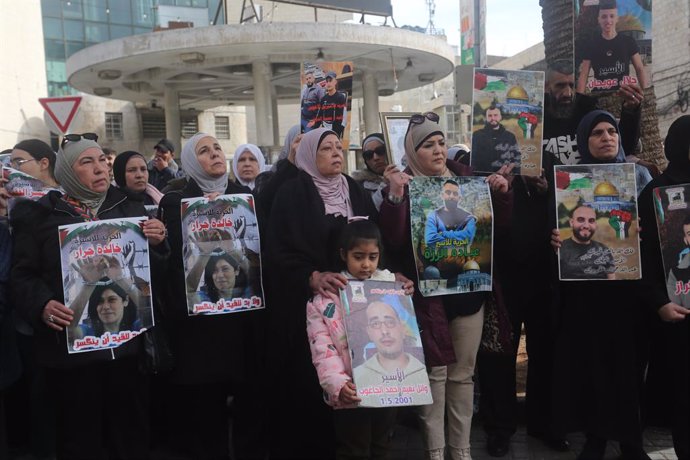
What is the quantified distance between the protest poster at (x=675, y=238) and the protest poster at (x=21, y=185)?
3.80 meters

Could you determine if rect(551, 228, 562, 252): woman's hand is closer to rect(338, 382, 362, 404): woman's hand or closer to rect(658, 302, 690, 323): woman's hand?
rect(658, 302, 690, 323): woman's hand

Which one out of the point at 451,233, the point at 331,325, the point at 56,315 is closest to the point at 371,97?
the point at 451,233

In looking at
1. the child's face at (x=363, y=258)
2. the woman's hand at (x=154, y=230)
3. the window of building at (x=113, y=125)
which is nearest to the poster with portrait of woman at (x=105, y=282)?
the woman's hand at (x=154, y=230)

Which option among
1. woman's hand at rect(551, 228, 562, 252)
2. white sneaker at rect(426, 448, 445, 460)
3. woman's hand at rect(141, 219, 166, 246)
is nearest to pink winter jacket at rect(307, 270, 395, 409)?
white sneaker at rect(426, 448, 445, 460)

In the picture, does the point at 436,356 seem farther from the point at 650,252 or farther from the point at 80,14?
the point at 80,14

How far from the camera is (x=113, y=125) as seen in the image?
28453 millimetres

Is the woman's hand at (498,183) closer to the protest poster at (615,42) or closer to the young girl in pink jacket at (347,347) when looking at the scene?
the young girl in pink jacket at (347,347)

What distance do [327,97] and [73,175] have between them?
1745 millimetres

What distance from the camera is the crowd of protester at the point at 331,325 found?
Answer: 3457mm

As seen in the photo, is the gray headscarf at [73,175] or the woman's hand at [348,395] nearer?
the woman's hand at [348,395]

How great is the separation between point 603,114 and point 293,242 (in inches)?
80.4

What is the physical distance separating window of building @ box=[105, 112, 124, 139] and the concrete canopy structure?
5549 millimetres

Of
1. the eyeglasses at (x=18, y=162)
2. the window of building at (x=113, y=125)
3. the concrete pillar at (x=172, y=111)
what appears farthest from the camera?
the window of building at (x=113, y=125)

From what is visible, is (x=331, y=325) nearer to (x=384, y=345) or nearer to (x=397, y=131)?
(x=384, y=345)
